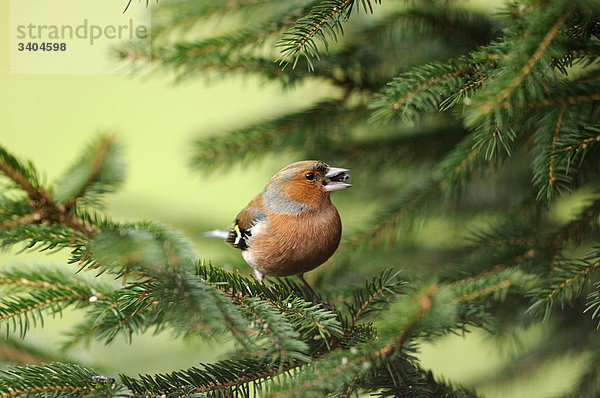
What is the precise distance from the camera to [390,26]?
1660 millimetres

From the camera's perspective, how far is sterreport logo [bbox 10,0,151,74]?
91.1 inches

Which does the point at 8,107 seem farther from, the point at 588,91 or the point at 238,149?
the point at 588,91

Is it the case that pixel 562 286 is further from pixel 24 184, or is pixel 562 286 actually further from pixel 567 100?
pixel 24 184

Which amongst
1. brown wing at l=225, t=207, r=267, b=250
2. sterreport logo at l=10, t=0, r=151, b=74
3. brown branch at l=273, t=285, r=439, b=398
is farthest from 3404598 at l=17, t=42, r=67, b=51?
brown branch at l=273, t=285, r=439, b=398

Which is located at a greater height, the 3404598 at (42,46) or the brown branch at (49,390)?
the 3404598 at (42,46)

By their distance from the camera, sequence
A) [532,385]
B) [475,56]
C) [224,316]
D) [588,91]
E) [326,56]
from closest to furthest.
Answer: [224,316], [475,56], [588,91], [326,56], [532,385]

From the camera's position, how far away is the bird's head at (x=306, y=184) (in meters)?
1.59

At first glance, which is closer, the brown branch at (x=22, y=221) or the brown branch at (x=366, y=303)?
the brown branch at (x=22, y=221)

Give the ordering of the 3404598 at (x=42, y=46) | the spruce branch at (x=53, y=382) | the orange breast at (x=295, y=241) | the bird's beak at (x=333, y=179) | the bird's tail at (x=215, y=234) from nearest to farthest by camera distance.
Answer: the spruce branch at (x=53, y=382)
the orange breast at (x=295, y=241)
the bird's beak at (x=333, y=179)
the bird's tail at (x=215, y=234)
the 3404598 at (x=42, y=46)

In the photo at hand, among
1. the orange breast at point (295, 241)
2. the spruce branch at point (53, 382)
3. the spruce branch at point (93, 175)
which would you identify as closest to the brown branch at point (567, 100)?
the orange breast at point (295, 241)

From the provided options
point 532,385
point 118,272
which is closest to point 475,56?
point 118,272

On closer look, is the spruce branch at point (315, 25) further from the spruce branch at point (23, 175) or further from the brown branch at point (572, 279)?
the brown branch at point (572, 279)

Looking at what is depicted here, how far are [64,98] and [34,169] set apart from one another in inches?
173

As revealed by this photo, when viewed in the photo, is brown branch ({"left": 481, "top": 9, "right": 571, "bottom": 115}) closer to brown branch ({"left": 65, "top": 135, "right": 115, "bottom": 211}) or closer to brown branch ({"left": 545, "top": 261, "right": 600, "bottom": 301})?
brown branch ({"left": 545, "top": 261, "right": 600, "bottom": 301})
